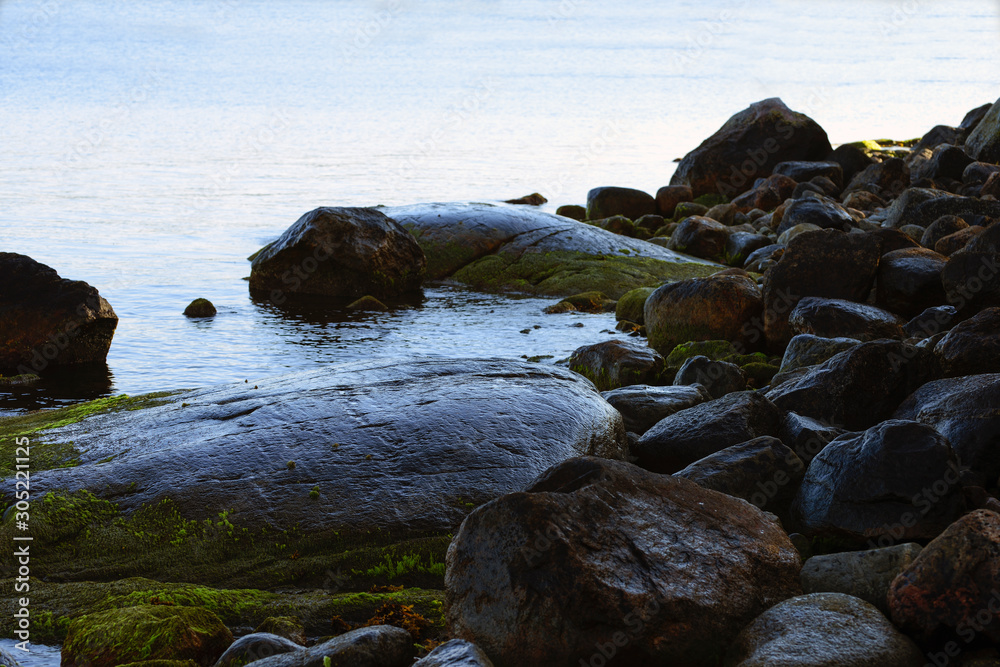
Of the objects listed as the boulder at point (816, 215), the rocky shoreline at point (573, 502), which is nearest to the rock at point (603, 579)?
the rocky shoreline at point (573, 502)

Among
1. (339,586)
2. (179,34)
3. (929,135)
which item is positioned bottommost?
(339,586)

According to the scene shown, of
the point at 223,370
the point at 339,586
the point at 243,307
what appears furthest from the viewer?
the point at 243,307

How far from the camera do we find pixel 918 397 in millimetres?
7414

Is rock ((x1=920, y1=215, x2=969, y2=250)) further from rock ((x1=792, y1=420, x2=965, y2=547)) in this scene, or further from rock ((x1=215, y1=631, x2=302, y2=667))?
rock ((x1=215, y1=631, x2=302, y2=667))

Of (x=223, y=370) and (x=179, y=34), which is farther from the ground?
(x=179, y=34)

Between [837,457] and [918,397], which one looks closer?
[837,457]

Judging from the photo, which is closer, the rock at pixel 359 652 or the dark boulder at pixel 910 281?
the rock at pixel 359 652

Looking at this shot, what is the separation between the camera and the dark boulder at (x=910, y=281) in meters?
11.1

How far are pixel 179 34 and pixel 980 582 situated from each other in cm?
9074

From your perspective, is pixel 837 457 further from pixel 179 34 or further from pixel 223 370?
pixel 179 34

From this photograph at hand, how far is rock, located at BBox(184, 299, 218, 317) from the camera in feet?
50.8

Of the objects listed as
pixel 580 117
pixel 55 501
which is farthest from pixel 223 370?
pixel 580 117

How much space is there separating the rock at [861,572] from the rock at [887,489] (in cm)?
58

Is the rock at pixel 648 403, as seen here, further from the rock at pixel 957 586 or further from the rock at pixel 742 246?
the rock at pixel 742 246
